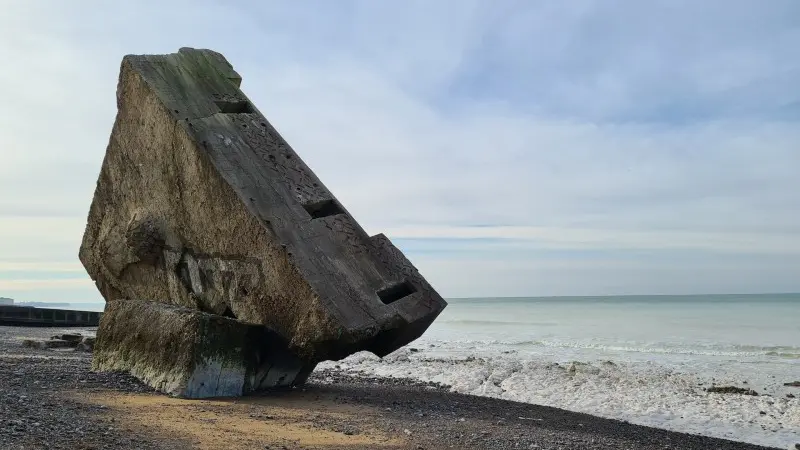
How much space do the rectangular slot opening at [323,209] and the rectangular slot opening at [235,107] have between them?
4.83 ft

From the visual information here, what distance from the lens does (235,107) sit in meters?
7.33

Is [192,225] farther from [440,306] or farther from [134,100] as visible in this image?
[440,306]

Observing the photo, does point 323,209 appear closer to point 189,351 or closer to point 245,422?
point 189,351

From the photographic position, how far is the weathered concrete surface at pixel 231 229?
5.84 m

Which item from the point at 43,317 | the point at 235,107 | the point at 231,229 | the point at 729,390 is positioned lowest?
the point at 729,390

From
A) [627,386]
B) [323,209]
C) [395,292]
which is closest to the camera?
[395,292]

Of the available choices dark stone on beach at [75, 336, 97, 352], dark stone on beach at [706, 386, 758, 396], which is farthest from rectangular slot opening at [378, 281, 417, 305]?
dark stone on beach at [75, 336, 97, 352]

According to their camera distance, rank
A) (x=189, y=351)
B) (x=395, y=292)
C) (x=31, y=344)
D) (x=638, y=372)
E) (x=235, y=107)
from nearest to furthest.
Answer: (x=189, y=351), (x=395, y=292), (x=235, y=107), (x=31, y=344), (x=638, y=372)

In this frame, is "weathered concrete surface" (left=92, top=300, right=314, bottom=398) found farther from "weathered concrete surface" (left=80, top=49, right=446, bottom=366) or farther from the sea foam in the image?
the sea foam

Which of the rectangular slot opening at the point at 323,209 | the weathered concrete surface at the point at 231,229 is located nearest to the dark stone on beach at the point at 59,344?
the weathered concrete surface at the point at 231,229

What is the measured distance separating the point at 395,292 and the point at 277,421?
6.09 feet

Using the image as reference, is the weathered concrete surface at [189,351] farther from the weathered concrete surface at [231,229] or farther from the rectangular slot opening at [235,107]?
the rectangular slot opening at [235,107]

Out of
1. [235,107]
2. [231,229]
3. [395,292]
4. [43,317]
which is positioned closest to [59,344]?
[235,107]

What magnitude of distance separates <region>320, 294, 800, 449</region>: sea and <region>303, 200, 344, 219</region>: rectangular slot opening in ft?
13.1
